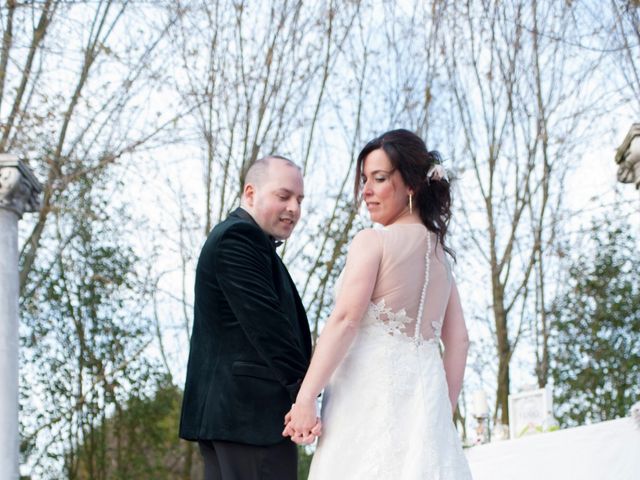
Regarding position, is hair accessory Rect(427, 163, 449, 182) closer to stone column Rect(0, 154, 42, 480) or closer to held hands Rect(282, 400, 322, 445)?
held hands Rect(282, 400, 322, 445)

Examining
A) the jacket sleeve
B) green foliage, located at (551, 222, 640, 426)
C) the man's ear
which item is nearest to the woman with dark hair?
the jacket sleeve

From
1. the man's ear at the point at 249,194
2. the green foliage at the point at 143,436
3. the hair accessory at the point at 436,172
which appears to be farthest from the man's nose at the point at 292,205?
the green foliage at the point at 143,436

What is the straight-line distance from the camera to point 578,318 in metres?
10.6

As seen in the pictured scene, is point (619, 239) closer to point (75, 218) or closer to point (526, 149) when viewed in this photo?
point (526, 149)

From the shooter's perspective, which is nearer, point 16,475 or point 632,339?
point 16,475

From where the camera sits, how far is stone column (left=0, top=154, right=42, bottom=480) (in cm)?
497

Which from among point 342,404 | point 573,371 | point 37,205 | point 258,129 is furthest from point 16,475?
point 573,371

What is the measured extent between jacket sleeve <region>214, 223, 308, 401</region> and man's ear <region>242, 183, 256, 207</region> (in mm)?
130

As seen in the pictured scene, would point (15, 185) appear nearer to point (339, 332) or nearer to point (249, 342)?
point (249, 342)

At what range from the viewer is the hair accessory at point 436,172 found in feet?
8.79

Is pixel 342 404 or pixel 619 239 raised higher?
pixel 619 239

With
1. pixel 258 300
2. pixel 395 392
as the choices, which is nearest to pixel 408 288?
pixel 395 392

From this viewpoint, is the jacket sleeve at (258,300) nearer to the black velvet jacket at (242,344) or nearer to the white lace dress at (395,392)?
the black velvet jacket at (242,344)

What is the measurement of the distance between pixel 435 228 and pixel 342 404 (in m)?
0.55
